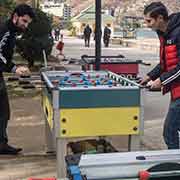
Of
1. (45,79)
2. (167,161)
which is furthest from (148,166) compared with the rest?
(45,79)

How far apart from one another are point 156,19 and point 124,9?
110309mm

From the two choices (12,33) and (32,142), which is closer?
(12,33)

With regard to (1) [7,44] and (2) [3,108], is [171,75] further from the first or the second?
(2) [3,108]

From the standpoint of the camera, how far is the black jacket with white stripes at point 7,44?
5922mm

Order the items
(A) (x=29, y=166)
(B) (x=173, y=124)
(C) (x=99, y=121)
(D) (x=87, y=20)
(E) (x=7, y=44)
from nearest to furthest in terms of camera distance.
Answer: (B) (x=173, y=124) < (C) (x=99, y=121) < (A) (x=29, y=166) < (E) (x=7, y=44) < (D) (x=87, y=20)

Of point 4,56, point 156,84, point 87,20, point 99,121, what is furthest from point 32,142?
point 87,20

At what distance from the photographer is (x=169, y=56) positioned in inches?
185

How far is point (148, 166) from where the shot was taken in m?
2.88

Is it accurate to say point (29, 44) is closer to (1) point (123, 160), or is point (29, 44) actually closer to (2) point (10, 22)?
(2) point (10, 22)

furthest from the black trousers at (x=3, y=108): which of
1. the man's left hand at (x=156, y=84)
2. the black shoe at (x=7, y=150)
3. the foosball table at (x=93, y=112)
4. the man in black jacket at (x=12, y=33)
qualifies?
the man's left hand at (x=156, y=84)

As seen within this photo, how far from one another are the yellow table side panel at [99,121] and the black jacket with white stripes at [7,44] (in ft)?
4.87

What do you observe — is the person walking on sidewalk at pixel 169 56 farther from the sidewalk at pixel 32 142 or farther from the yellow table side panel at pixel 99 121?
the sidewalk at pixel 32 142

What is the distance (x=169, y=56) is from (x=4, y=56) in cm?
210

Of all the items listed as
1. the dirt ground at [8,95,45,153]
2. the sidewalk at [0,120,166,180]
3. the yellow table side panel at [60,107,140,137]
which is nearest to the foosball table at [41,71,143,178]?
the yellow table side panel at [60,107,140,137]
